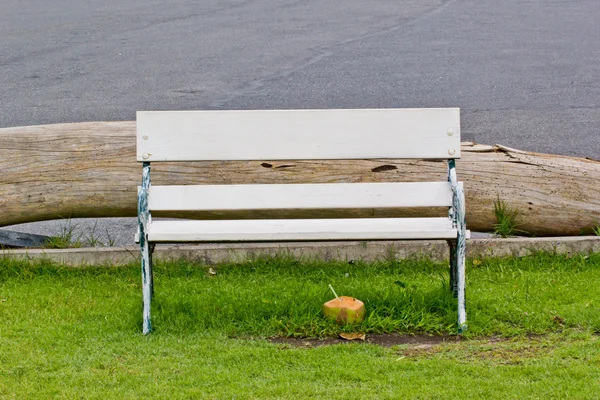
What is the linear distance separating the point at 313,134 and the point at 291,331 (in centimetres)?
105

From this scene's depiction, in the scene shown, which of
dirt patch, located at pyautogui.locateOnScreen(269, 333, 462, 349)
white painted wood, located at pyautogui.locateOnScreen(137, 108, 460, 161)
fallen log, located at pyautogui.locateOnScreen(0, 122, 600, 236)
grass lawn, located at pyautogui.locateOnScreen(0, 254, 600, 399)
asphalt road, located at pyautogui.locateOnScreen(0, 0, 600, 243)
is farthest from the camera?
asphalt road, located at pyautogui.locateOnScreen(0, 0, 600, 243)

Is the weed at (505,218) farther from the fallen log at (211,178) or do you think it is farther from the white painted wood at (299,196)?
the white painted wood at (299,196)

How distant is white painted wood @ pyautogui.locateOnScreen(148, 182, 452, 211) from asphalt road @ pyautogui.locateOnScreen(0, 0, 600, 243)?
1.99 metres

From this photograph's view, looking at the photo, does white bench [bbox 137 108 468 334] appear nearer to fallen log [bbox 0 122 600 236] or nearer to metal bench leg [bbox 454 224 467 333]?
metal bench leg [bbox 454 224 467 333]

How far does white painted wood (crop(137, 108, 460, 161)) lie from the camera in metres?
4.75

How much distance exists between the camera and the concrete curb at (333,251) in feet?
17.6

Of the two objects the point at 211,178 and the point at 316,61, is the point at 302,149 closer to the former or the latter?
the point at 211,178

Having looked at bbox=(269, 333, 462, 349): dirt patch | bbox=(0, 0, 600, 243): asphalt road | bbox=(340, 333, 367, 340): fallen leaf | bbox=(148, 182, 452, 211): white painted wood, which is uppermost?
bbox=(0, 0, 600, 243): asphalt road

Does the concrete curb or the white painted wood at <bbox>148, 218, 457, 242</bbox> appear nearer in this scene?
the white painted wood at <bbox>148, 218, 457, 242</bbox>

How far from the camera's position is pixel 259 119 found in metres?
4.77

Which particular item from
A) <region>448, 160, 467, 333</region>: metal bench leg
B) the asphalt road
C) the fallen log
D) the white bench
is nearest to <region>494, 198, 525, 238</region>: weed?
the fallen log

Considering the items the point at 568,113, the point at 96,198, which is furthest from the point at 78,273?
the point at 568,113

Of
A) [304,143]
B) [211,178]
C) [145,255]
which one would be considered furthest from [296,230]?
[211,178]

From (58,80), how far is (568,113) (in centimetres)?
551
